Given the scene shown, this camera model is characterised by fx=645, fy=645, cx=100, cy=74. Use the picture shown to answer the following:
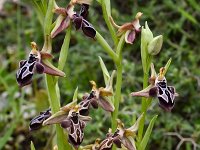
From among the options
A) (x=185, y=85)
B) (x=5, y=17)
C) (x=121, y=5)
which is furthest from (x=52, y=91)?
(x=5, y=17)

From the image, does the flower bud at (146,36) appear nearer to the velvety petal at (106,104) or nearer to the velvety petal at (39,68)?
the velvety petal at (106,104)

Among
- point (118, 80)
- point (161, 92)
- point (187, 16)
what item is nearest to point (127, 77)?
point (187, 16)

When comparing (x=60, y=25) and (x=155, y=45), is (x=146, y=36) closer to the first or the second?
(x=155, y=45)

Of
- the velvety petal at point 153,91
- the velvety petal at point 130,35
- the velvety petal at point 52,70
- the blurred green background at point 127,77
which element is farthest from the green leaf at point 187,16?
the velvety petal at point 52,70

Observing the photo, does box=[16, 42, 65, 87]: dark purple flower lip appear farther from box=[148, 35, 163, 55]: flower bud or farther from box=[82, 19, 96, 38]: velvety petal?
box=[148, 35, 163, 55]: flower bud

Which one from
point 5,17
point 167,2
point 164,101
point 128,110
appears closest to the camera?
point 164,101

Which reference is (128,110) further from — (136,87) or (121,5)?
(121,5)

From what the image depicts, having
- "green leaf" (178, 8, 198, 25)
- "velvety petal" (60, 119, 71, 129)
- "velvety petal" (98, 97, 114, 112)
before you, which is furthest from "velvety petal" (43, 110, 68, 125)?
"green leaf" (178, 8, 198, 25)
